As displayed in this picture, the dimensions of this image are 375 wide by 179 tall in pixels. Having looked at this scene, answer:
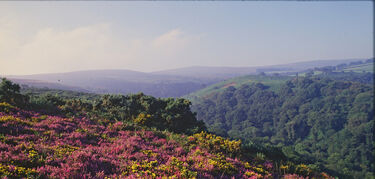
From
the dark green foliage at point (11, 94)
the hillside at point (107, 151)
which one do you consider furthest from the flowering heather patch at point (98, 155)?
the dark green foliage at point (11, 94)

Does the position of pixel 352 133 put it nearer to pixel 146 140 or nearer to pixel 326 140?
pixel 326 140

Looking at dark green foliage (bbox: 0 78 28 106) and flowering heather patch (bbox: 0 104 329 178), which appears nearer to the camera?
flowering heather patch (bbox: 0 104 329 178)

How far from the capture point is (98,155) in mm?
8000

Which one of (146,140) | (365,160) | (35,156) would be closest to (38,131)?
(35,156)

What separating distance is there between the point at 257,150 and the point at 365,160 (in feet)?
473

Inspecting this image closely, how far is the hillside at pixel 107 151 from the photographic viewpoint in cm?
662

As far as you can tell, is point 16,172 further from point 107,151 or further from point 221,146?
point 221,146

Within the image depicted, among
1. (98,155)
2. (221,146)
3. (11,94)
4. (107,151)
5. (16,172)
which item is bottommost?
(221,146)

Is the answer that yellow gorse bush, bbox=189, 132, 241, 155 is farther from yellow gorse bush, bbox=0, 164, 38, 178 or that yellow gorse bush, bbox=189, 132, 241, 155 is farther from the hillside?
yellow gorse bush, bbox=0, 164, 38, 178

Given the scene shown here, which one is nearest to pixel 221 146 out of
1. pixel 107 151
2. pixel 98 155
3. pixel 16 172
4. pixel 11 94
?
pixel 107 151

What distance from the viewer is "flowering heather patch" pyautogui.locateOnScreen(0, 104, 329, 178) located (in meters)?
6.46

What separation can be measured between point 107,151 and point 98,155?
0.93m

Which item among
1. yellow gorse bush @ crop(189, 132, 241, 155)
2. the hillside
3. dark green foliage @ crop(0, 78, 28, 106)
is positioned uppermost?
dark green foliage @ crop(0, 78, 28, 106)

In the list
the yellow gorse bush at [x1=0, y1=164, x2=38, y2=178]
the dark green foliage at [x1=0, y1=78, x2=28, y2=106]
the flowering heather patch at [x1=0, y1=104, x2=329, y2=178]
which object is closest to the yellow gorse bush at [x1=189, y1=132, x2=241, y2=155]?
the flowering heather patch at [x1=0, y1=104, x2=329, y2=178]
